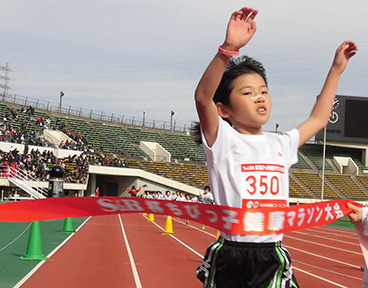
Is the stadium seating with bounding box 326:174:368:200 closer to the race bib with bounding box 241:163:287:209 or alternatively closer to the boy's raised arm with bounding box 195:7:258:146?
the race bib with bounding box 241:163:287:209

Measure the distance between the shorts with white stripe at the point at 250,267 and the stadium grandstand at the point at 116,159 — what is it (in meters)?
26.1

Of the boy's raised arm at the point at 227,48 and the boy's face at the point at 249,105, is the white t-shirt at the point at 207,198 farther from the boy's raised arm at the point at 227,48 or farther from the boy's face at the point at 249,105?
the boy's raised arm at the point at 227,48

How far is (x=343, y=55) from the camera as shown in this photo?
3.26 metres

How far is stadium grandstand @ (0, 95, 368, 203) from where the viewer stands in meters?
33.9

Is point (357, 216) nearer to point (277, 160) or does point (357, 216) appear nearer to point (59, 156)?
point (277, 160)

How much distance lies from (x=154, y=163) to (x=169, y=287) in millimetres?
38366

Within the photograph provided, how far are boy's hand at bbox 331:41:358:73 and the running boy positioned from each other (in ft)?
1.68

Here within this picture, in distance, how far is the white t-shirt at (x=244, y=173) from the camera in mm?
2771

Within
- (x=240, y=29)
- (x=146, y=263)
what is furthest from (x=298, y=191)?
(x=240, y=29)

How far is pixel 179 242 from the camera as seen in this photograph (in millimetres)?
15492

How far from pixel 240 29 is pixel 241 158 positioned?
2.25ft

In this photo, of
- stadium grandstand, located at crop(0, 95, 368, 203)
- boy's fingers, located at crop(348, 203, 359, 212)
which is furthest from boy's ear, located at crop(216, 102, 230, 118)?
stadium grandstand, located at crop(0, 95, 368, 203)

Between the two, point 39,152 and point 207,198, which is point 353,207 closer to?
point 207,198

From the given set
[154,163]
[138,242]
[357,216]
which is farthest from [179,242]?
[154,163]
